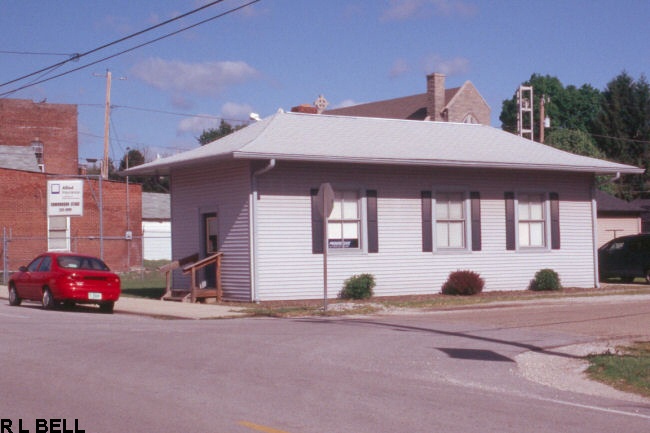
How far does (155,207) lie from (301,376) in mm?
52651

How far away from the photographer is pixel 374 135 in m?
27.5

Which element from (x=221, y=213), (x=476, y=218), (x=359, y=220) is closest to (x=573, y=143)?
(x=476, y=218)

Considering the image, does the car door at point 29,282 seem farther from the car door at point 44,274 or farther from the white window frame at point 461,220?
the white window frame at point 461,220

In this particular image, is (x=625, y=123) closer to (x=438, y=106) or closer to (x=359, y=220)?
(x=438, y=106)

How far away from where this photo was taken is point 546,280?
27422 millimetres

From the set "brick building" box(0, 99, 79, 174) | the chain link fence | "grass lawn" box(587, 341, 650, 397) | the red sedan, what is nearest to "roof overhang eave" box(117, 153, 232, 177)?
the red sedan

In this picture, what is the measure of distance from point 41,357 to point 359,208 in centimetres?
1344

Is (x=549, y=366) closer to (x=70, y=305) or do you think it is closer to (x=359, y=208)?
(x=359, y=208)

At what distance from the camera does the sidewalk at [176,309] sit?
20672 mm

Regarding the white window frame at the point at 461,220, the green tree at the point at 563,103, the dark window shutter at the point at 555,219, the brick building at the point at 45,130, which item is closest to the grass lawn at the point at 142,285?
the white window frame at the point at 461,220

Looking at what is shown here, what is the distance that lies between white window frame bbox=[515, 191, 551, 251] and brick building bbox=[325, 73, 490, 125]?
31576mm

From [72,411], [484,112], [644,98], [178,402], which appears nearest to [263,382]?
[178,402]

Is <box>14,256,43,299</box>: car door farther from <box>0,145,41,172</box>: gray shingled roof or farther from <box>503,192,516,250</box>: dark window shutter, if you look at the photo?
<box>0,145,41,172</box>: gray shingled roof

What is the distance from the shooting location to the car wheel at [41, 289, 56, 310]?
75.0 ft
